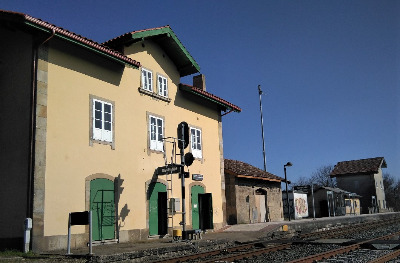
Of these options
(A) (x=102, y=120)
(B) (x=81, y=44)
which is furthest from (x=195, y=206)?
(B) (x=81, y=44)

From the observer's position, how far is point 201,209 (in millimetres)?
18750

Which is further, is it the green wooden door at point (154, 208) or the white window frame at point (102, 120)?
the green wooden door at point (154, 208)

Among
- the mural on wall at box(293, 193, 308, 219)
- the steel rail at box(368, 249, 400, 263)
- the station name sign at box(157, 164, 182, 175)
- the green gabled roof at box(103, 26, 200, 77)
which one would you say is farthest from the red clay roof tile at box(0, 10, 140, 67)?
the mural on wall at box(293, 193, 308, 219)

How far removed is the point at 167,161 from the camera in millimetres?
16703

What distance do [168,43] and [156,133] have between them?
4.29 m

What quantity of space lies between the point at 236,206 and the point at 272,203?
4.70m

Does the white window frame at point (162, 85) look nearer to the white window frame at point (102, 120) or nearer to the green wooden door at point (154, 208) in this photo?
the white window frame at point (102, 120)

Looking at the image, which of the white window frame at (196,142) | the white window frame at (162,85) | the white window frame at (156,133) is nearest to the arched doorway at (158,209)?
the white window frame at (156,133)

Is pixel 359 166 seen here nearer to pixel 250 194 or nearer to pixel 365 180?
pixel 365 180

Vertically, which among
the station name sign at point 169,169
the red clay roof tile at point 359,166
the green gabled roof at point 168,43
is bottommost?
the station name sign at point 169,169

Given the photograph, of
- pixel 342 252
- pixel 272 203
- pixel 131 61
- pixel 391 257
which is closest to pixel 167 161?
pixel 131 61

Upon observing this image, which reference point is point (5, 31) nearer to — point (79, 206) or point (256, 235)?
point (79, 206)

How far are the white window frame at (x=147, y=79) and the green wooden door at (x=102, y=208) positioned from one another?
4513 millimetres

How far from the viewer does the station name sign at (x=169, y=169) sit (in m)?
15.1
